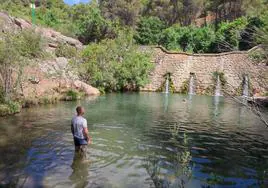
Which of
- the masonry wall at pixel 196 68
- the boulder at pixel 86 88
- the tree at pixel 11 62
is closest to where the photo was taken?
the tree at pixel 11 62

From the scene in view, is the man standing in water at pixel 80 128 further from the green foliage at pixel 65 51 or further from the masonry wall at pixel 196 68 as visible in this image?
the masonry wall at pixel 196 68

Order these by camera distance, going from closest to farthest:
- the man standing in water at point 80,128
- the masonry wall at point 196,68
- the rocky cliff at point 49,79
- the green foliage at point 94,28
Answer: the man standing in water at point 80,128, the rocky cliff at point 49,79, the masonry wall at point 196,68, the green foliage at point 94,28

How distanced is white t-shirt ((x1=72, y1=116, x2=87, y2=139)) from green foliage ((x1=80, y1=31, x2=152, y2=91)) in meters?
23.6

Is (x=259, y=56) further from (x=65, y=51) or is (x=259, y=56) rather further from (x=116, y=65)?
(x=65, y=51)

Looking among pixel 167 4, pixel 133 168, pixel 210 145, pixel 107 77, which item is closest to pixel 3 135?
pixel 133 168

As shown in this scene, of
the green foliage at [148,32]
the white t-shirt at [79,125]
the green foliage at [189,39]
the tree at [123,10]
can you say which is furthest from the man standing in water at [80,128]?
the tree at [123,10]

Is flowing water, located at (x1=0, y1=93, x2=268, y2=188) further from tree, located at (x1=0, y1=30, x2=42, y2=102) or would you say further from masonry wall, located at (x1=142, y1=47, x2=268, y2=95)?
masonry wall, located at (x1=142, y1=47, x2=268, y2=95)

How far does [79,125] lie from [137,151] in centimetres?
282

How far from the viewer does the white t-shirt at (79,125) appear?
387 inches

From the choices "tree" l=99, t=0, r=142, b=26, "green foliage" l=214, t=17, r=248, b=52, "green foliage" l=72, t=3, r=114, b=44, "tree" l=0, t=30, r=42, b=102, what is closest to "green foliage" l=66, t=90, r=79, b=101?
"tree" l=0, t=30, r=42, b=102

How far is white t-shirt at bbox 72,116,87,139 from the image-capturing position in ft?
32.3

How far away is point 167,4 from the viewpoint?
64.9 m

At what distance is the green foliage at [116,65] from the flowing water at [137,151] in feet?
45.1

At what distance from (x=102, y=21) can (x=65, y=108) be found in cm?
3117
